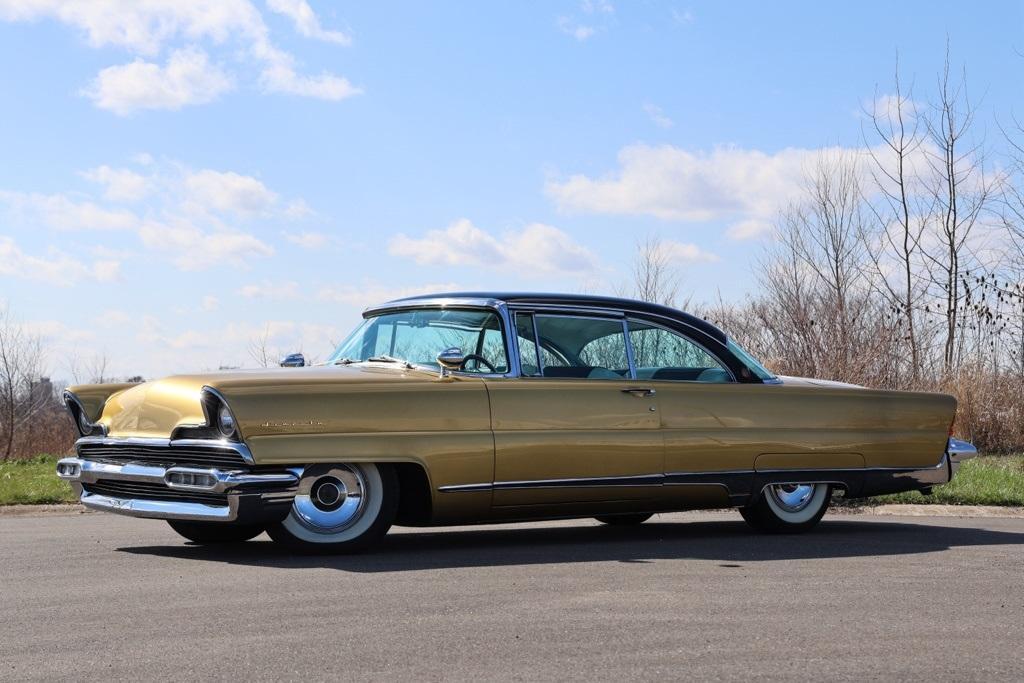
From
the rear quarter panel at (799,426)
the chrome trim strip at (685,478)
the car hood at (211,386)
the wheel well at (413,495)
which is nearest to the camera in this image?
the car hood at (211,386)

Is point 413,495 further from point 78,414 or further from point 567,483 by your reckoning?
point 78,414

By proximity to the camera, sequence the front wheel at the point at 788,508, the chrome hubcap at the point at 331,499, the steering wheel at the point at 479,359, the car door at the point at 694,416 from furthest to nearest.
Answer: the front wheel at the point at 788,508 < the car door at the point at 694,416 < the steering wheel at the point at 479,359 < the chrome hubcap at the point at 331,499

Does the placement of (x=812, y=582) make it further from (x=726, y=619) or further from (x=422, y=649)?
(x=422, y=649)

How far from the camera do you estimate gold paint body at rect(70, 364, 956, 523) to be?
783 cm

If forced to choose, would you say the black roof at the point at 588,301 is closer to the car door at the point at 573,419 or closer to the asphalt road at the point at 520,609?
the car door at the point at 573,419

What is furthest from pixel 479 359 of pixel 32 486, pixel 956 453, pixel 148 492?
pixel 32 486

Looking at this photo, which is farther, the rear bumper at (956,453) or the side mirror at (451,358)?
the rear bumper at (956,453)

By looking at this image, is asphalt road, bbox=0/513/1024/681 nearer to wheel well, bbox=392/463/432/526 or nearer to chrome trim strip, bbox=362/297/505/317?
wheel well, bbox=392/463/432/526

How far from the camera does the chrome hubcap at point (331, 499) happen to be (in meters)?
7.93

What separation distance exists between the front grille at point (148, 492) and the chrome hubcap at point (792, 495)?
415 cm

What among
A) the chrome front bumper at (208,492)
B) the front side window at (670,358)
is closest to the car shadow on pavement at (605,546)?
the chrome front bumper at (208,492)

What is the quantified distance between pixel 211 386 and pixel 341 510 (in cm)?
108

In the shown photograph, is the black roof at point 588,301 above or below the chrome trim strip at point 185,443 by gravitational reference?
above

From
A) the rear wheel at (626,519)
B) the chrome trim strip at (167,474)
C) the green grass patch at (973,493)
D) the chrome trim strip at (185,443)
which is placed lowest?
the rear wheel at (626,519)
